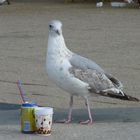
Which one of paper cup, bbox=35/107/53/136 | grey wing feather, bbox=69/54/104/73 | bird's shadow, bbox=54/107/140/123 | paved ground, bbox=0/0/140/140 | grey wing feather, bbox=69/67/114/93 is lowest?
paved ground, bbox=0/0/140/140

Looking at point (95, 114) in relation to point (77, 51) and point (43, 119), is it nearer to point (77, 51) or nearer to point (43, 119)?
point (43, 119)

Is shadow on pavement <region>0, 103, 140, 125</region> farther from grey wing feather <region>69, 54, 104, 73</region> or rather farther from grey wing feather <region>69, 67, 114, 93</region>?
grey wing feather <region>69, 54, 104, 73</region>

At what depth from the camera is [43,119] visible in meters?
7.80

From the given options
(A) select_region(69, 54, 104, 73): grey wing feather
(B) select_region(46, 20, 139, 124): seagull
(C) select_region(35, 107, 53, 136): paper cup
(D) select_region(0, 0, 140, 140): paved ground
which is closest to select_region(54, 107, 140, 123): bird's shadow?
(D) select_region(0, 0, 140, 140): paved ground

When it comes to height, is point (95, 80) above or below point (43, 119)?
above

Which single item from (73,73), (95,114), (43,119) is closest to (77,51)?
(95,114)

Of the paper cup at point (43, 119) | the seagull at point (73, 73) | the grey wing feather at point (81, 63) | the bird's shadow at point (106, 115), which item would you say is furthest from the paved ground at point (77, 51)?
the grey wing feather at point (81, 63)

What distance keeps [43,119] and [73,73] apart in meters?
0.82

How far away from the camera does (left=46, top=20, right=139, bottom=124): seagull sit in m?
8.27

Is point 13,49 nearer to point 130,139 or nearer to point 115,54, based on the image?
point 115,54

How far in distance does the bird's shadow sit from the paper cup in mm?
994

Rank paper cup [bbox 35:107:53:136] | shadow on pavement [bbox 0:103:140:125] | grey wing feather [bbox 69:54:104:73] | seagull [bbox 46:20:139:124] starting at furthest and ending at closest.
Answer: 1. shadow on pavement [bbox 0:103:140:125]
2. grey wing feather [bbox 69:54:104:73]
3. seagull [bbox 46:20:139:124]
4. paper cup [bbox 35:107:53:136]

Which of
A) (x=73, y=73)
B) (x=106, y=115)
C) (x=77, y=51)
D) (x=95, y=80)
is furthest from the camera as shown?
(x=77, y=51)

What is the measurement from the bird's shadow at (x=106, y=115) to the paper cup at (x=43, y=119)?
3.26ft
